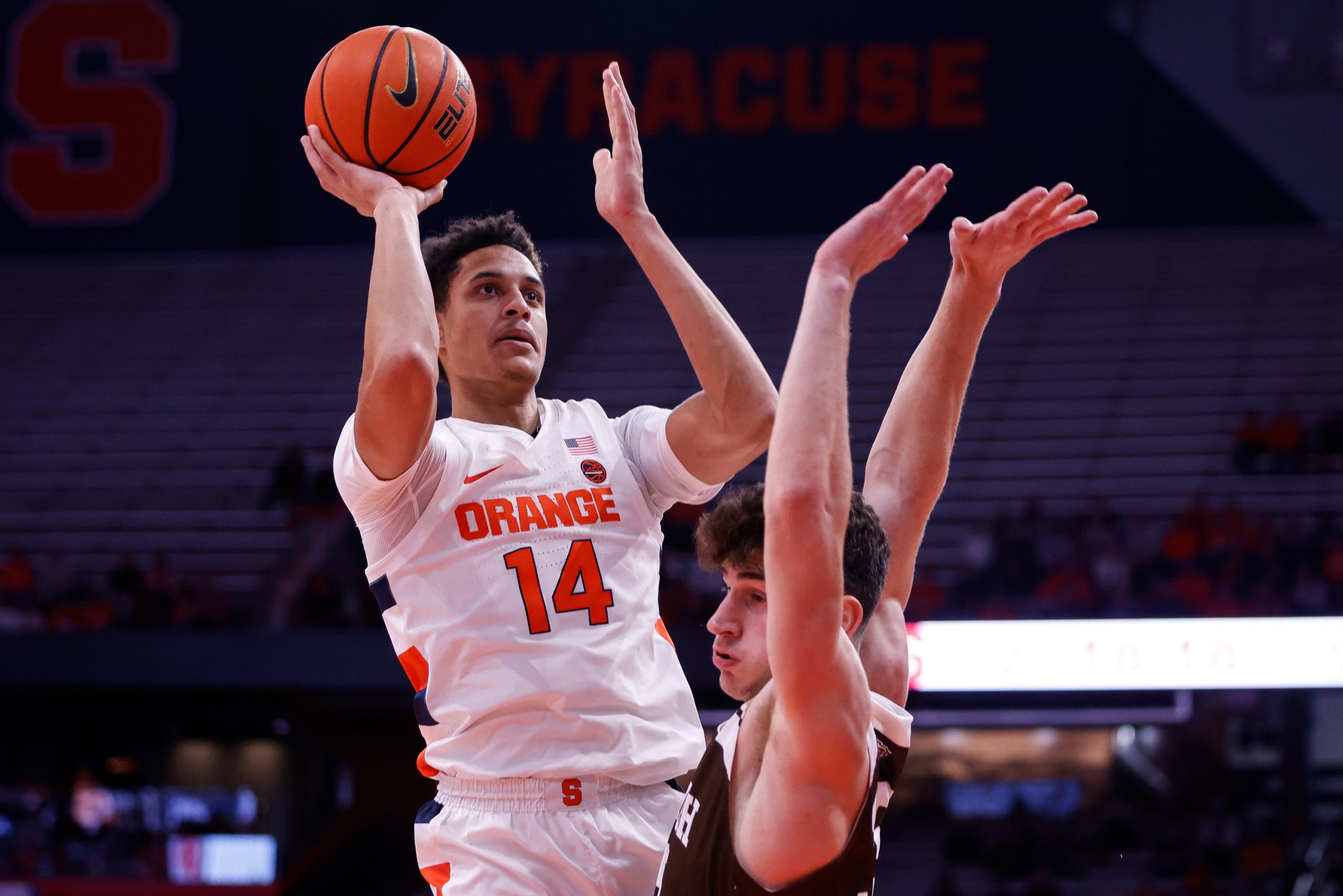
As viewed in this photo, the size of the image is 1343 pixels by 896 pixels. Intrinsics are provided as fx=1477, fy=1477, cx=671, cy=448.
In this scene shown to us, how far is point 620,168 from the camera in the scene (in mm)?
3428

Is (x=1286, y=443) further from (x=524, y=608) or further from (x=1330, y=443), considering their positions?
(x=524, y=608)

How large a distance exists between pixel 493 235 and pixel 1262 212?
1233 cm

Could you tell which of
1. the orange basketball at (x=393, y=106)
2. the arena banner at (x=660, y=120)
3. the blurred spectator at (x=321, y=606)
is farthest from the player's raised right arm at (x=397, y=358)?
the arena banner at (x=660, y=120)

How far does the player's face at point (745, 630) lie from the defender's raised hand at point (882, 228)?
588 millimetres

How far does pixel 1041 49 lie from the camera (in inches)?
557

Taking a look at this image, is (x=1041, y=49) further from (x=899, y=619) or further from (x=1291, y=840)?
(x=899, y=619)

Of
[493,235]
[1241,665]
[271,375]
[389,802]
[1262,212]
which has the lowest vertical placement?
[389,802]

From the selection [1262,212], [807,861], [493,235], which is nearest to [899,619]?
[807,861]

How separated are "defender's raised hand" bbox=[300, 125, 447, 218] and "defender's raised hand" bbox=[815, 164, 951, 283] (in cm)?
127

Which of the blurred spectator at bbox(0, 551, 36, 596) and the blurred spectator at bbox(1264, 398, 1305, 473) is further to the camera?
Result: the blurred spectator at bbox(1264, 398, 1305, 473)

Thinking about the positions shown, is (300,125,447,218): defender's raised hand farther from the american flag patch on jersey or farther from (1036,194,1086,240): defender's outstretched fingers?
(1036,194,1086,240): defender's outstretched fingers

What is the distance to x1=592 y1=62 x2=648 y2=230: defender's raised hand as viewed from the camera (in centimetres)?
343

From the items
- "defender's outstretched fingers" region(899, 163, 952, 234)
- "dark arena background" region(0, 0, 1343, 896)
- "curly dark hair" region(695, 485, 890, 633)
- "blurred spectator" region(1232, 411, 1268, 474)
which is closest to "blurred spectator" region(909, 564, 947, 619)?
"dark arena background" region(0, 0, 1343, 896)

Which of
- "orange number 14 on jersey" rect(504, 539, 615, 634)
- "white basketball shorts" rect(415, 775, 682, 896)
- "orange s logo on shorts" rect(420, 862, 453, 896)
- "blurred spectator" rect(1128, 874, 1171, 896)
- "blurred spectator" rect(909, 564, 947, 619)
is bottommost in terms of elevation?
"blurred spectator" rect(1128, 874, 1171, 896)
